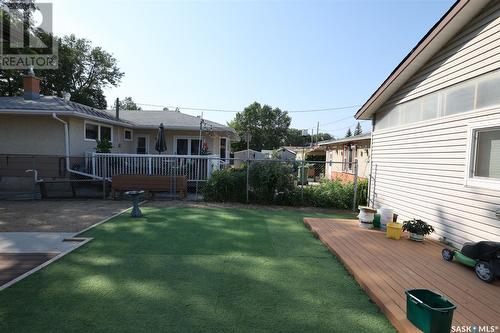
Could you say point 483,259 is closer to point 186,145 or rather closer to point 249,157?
point 186,145

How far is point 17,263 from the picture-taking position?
411cm

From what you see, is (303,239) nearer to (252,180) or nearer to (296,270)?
(296,270)

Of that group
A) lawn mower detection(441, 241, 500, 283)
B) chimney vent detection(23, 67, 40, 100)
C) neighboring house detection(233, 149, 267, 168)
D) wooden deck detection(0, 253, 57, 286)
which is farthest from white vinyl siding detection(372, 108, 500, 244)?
chimney vent detection(23, 67, 40, 100)

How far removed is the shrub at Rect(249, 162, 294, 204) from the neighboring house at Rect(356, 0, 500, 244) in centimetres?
323

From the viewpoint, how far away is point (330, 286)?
354 centimetres

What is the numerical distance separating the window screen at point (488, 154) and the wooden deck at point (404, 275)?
1456 millimetres

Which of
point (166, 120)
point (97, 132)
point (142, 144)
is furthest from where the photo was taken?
point (142, 144)

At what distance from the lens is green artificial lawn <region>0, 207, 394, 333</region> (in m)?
2.70

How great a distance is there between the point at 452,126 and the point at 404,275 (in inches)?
122

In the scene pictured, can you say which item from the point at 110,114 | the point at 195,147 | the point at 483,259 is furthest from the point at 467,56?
the point at 110,114

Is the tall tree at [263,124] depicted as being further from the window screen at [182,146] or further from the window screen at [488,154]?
the window screen at [488,154]

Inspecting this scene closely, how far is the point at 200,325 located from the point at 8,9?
22.5 metres

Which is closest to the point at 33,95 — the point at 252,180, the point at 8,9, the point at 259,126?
the point at 8,9

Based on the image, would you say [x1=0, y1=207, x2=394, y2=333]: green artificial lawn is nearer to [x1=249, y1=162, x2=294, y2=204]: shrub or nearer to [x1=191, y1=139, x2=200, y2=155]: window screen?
[x1=249, y1=162, x2=294, y2=204]: shrub
